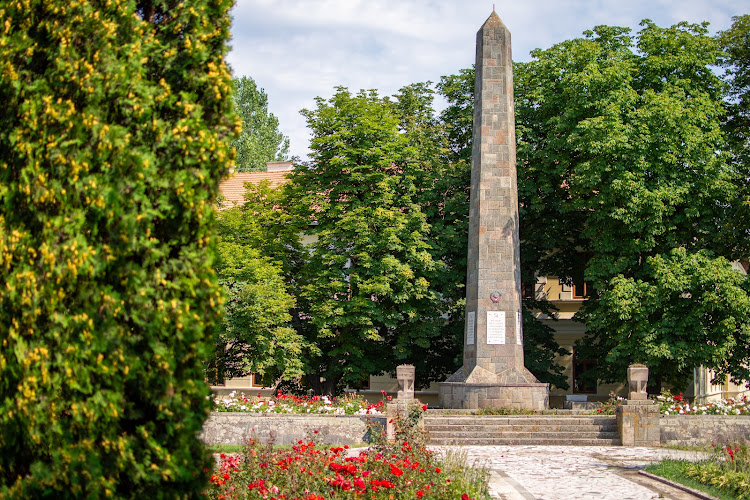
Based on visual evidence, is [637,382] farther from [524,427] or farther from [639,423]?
[524,427]

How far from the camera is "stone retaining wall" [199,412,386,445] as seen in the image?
17.0 m

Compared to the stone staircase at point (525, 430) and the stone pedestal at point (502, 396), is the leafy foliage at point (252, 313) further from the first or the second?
the stone staircase at point (525, 430)

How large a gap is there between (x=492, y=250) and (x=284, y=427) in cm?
837

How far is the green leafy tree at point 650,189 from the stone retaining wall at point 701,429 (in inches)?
192

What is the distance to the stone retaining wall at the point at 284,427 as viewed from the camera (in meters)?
17.0

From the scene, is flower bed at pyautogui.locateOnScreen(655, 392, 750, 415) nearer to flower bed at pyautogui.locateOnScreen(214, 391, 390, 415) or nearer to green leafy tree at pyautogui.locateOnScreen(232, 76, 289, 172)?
flower bed at pyautogui.locateOnScreen(214, 391, 390, 415)

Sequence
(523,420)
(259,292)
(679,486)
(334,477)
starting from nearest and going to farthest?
1. (334,477)
2. (679,486)
3. (523,420)
4. (259,292)

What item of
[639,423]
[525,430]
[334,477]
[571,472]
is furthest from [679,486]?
[525,430]

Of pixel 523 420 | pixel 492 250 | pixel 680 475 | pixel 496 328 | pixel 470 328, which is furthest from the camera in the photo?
pixel 470 328

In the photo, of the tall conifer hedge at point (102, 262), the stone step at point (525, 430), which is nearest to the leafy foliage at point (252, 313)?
the stone step at point (525, 430)

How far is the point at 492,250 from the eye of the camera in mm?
22547

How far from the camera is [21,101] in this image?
5.88 metres

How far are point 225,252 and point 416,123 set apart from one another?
29.6 feet

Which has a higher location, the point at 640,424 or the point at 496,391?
the point at 496,391
